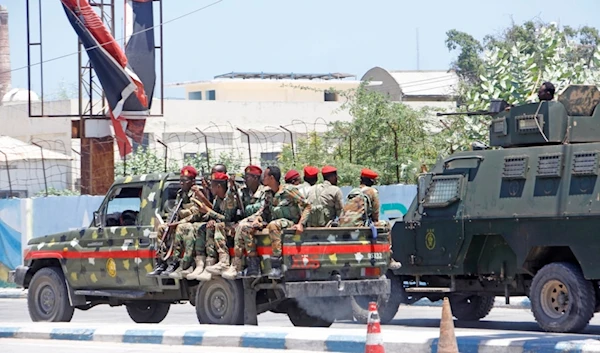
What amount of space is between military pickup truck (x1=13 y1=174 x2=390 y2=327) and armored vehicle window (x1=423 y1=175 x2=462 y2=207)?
4.42 ft

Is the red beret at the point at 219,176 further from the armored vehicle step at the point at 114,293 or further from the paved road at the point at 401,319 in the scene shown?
the paved road at the point at 401,319

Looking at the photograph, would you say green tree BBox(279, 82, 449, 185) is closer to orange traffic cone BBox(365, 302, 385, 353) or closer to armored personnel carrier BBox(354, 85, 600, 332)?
armored personnel carrier BBox(354, 85, 600, 332)

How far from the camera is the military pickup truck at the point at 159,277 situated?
13789 millimetres

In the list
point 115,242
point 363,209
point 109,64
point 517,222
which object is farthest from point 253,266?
point 109,64

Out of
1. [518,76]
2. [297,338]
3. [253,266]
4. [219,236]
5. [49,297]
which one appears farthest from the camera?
[518,76]

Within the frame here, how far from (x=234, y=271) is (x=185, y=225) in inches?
39.7

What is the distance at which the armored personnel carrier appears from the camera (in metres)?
13.6

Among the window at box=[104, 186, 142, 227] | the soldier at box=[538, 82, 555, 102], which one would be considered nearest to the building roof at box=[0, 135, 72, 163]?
the window at box=[104, 186, 142, 227]

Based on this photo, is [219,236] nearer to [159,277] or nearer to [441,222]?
[159,277]

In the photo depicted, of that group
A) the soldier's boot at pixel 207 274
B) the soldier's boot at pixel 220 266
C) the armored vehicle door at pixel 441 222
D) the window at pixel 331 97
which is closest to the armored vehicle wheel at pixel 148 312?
the soldier's boot at pixel 207 274

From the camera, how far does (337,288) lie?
13.9 metres

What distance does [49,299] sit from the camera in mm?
16031

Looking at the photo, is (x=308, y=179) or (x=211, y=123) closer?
(x=308, y=179)

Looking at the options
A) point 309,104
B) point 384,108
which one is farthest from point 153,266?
point 309,104
